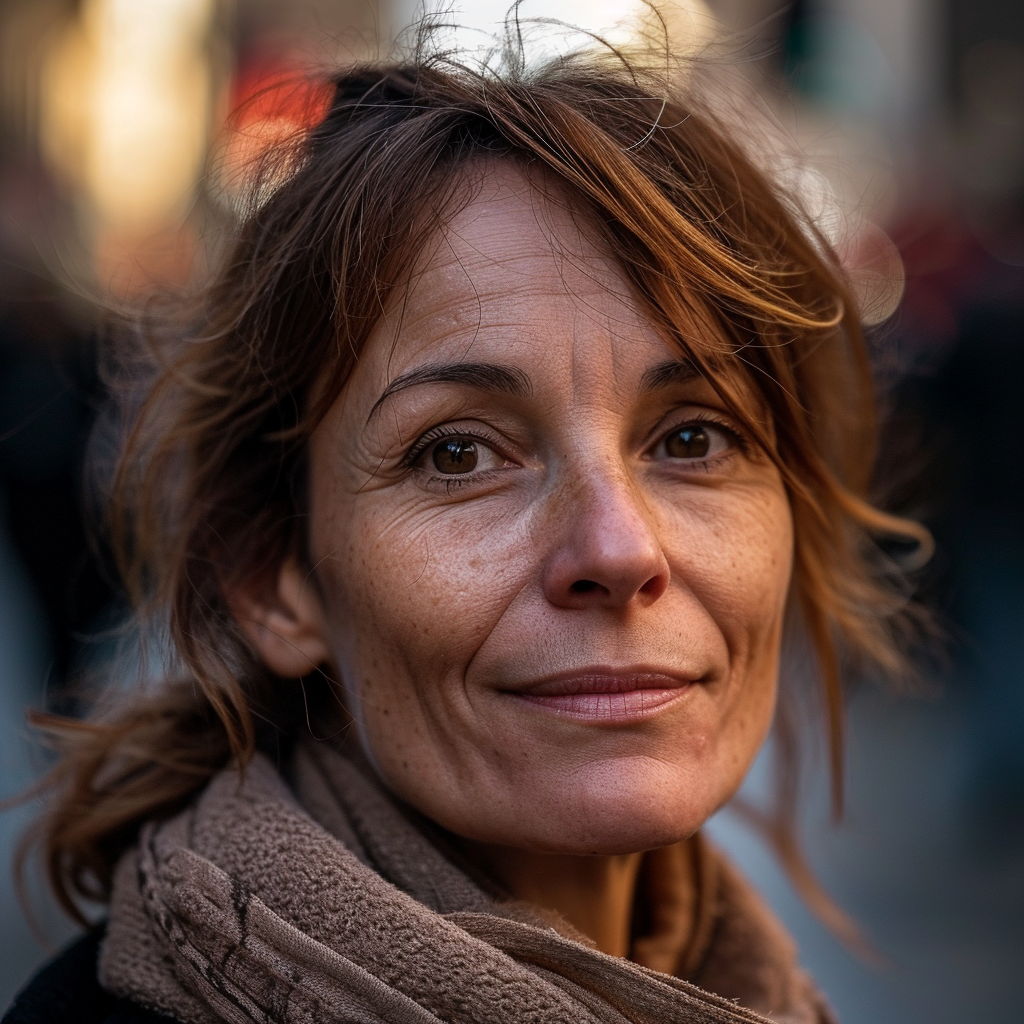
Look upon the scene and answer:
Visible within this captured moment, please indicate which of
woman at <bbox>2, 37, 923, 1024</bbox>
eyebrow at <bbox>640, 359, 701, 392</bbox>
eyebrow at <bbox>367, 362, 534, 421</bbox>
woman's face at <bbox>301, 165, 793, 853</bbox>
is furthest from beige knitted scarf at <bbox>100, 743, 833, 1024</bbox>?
eyebrow at <bbox>640, 359, 701, 392</bbox>

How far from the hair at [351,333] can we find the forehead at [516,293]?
3 centimetres

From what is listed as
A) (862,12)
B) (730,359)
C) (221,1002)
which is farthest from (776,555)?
(862,12)

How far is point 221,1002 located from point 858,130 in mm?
9664

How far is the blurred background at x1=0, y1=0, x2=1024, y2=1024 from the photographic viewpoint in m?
2.50

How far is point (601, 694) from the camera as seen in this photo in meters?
1.50

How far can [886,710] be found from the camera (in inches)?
248

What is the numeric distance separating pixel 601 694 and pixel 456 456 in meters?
0.39

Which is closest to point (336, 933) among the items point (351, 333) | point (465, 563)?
point (465, 563)

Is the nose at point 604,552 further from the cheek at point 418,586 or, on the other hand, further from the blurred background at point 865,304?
the blurred background at point 865,304

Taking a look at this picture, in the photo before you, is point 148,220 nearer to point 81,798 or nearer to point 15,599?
point 15,599

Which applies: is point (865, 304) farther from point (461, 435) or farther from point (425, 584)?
point (425, 584)

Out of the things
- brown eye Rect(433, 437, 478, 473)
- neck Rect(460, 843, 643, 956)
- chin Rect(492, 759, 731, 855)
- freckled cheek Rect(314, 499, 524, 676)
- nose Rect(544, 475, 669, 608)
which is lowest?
neck Rect(460, 843, 643, 956)

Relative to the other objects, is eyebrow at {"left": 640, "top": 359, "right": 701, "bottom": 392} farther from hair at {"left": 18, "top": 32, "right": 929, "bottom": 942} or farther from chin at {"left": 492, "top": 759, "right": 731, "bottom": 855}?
chin at {"left": 492, "top": 759, "right": 731, "bottom": 855}

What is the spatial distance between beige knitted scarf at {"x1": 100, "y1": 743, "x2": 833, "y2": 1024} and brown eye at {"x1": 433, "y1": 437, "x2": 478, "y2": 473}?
1.58 ft
